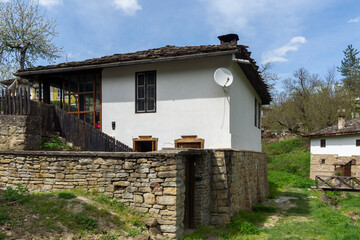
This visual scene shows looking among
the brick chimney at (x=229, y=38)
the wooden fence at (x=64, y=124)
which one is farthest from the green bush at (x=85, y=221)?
the brick chimney at (x=229, y=38)

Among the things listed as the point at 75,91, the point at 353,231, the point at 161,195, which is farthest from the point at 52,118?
the point at 353,231

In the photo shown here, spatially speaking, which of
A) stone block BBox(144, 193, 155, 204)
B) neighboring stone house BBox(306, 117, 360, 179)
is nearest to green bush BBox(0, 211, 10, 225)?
stone block BBox(144, 193, 155, 204)

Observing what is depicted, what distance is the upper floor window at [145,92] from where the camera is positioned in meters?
9.20

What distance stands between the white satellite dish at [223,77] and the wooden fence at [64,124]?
3842mm

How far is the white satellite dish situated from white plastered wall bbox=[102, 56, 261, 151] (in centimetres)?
42

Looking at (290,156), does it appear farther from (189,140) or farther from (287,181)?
(189,140)

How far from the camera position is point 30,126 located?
24.9 ft

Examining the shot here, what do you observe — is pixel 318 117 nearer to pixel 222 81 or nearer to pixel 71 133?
pixel 222 81

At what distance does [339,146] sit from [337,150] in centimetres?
35

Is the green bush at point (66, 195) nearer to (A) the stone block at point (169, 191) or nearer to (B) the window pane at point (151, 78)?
(A) the stone block at point (169, 191)

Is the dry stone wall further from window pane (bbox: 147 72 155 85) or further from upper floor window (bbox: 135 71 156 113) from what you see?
window pane (bbox: 147 72 155 85)

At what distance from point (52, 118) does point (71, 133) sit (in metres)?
0.80

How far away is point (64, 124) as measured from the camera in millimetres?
8516

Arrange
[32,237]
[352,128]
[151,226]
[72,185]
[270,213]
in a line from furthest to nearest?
[352,128] < [270,213] < [72,185] < [151,226] < [32,237]
